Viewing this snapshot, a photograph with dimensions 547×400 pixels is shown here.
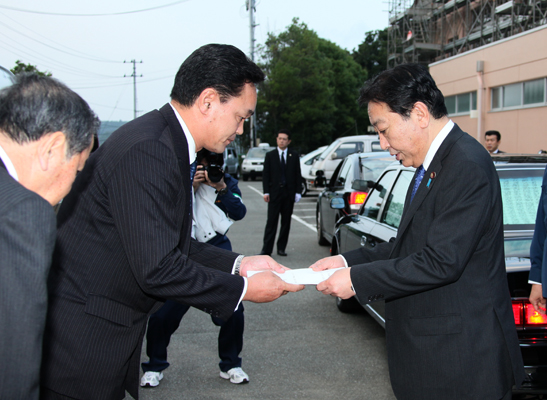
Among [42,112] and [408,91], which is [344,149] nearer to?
[408,91]

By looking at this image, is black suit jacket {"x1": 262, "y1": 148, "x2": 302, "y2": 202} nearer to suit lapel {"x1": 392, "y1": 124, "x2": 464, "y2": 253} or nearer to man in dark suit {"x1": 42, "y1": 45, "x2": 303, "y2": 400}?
suit lapel {"x1": 392, "y1": 124, "x2": 464, "y2": 253}

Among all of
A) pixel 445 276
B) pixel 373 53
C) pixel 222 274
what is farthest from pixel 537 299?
pixel 373 53

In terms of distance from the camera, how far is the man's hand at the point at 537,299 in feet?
9.54

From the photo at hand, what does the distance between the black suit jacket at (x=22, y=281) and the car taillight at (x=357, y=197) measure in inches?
289

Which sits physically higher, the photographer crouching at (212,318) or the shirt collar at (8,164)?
the shirt collar at (8,164)

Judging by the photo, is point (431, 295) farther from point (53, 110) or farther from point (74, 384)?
point (53, 110)

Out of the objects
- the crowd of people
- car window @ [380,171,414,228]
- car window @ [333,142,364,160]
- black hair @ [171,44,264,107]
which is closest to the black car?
car window @ [380,171,414,228]

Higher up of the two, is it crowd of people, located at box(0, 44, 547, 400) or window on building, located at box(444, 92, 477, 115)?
window on building, located at box(444, 92, 477, 115)

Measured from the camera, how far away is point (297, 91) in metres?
44.3

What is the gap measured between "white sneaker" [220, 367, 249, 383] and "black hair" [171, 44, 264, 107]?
8.62ft

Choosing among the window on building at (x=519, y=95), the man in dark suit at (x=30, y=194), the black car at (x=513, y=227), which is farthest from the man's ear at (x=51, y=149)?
the window on building at (x=519, y=95)

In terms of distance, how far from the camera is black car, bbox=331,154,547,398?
3061 mm

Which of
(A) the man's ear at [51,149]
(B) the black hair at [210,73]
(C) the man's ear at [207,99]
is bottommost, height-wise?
(A) the man's ear at [51,149]

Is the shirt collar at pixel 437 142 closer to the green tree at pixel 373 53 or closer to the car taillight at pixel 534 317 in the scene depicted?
the car taillight at pixel 534 317
